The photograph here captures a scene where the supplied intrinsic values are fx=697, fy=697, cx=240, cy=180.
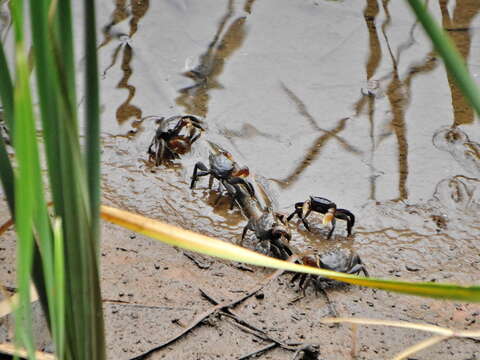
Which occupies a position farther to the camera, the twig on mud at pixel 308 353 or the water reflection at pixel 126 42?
the water reflection at pixel 126 42

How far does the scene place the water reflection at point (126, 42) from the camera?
5.41 metres

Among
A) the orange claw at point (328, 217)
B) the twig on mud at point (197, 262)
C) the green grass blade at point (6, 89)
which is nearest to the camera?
the green grass blade at point (6, 89)

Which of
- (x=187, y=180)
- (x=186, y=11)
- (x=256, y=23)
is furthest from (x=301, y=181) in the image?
(x=186, y=11)

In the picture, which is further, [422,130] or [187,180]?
[422,130]

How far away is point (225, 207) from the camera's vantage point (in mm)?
4520

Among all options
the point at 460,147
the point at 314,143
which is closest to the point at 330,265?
the point at 314,143

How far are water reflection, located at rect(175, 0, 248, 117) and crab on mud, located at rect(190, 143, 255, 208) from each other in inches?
29.6

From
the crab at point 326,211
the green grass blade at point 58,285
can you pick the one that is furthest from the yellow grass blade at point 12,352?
the crab at point 326,211

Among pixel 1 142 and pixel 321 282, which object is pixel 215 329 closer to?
pixel 321 282

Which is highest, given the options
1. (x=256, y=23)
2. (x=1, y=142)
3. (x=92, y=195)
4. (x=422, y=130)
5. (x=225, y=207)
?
(x=1, y=142)

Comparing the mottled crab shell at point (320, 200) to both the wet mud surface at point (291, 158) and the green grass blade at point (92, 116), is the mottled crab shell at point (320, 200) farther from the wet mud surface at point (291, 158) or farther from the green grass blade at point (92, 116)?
the green grass blade at point (92, 116)

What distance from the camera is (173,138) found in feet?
15.8

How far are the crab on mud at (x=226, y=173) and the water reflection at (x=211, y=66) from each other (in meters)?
0.75

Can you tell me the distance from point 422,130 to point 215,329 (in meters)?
2.74
